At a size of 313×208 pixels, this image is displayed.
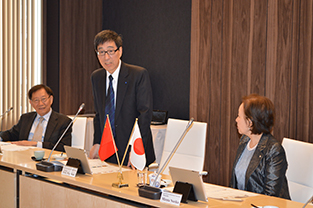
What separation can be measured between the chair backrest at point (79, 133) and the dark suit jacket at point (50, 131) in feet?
0.24

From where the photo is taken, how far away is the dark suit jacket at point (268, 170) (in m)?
2.12

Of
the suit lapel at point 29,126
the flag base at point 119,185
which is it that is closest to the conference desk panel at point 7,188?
the flag base at point 119,185

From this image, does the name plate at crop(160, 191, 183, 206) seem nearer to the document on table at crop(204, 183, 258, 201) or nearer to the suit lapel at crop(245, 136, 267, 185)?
the document on table at crop(204, 183, 258, 201)

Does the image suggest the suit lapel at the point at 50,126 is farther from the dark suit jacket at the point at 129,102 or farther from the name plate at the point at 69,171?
the name plate at the point at 69,171

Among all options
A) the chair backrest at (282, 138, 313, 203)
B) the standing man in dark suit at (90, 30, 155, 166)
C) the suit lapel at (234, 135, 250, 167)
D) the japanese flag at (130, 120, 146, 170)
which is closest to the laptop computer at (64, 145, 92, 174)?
the japanese flag at (130, 120, 146, 170)

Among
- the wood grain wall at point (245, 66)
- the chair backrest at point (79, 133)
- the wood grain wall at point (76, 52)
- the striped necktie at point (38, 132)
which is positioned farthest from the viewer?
the wood grain wall at point (76, 52)

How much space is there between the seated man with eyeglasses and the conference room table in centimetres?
61

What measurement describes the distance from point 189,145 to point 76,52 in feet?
10.1

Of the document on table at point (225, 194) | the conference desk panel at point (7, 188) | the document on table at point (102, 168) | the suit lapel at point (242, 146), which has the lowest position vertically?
the conference desk panel at point (7, 188)

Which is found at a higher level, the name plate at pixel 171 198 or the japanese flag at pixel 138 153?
the japanese flag at pixel 138 153

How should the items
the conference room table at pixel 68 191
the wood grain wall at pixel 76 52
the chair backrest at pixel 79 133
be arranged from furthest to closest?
the wood grain wall at pixel 76 52, the chair backrest at pixel 79 133, the conference room table at pixel 68 191

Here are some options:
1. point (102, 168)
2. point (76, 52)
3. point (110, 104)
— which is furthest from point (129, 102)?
point (76, 52)

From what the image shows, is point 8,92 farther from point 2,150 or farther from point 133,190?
point 133,190

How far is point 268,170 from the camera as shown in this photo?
2164mm
